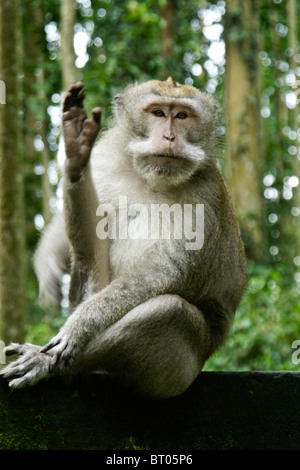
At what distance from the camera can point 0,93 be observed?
5.38 meters

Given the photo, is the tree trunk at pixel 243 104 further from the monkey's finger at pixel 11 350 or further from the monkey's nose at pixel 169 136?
the monkey's finger at pixel 11 350

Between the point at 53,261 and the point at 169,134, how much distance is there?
112 centimetres

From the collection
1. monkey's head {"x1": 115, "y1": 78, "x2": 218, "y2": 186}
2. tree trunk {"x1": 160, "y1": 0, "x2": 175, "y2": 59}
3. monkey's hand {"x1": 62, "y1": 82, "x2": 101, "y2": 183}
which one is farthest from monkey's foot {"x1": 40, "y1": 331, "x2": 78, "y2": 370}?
tree trunk {"x1": 160, "y1": 0, "x2": 175, "y2": 59}

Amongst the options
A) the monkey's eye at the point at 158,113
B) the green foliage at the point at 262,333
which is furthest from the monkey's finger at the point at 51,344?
the green foliage at the point at 262,333

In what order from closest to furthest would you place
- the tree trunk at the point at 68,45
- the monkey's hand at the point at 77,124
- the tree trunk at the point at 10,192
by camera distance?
the monkey's hand at the point at 77,124
the tree trunk at the point at 10,192
the tree trunk at the point at 68,45

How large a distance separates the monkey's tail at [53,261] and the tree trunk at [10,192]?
4.17 feet

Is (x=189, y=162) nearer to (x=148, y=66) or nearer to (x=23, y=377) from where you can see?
(x=23, y=377)

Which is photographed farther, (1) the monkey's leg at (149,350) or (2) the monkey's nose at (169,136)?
(2) the monkey's nose at (169,136)

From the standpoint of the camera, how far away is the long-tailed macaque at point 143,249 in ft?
10.7

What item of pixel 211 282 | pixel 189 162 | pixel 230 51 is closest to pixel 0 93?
pixel 189 162

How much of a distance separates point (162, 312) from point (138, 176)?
3.35 feet

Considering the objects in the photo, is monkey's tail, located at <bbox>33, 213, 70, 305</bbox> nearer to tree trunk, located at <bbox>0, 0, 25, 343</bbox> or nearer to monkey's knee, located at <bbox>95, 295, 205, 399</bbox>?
monkey's knee, located at <bbox>95, 295, 205, 399</bbox>

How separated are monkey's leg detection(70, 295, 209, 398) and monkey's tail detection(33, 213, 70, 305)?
3.03 feet

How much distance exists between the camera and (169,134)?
3746mm
